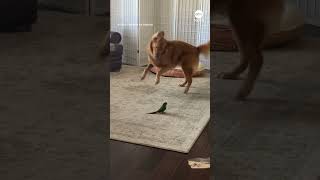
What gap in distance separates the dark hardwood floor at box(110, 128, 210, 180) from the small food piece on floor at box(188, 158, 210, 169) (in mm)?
18

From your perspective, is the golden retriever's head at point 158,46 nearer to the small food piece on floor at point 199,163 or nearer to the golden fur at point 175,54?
the golden fur at point 175,54

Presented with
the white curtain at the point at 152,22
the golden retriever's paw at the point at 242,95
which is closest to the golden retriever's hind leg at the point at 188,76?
the white curtain at the point at 152,22

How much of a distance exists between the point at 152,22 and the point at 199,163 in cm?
218

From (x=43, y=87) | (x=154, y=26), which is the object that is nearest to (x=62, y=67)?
(x=43, y=87)

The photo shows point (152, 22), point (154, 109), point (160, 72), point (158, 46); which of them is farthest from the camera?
point (152, 22)

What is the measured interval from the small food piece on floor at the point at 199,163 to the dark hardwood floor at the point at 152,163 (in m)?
0.02

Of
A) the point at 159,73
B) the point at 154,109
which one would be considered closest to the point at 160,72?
the point at 159,73

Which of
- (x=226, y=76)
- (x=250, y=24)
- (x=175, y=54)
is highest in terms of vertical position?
(x=250, y=24)

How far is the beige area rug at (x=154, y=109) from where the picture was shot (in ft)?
6.66

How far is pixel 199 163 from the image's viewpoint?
1622 mm

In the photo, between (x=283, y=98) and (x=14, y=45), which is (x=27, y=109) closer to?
(x=14, y=45)

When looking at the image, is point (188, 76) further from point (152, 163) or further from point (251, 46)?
point (251, 46)

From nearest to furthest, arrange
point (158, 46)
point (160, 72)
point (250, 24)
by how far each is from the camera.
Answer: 1. point (250, 24)
2. point (158, 46)
3. point (160, 72)

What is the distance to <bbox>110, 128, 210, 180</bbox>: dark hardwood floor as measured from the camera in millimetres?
1486
